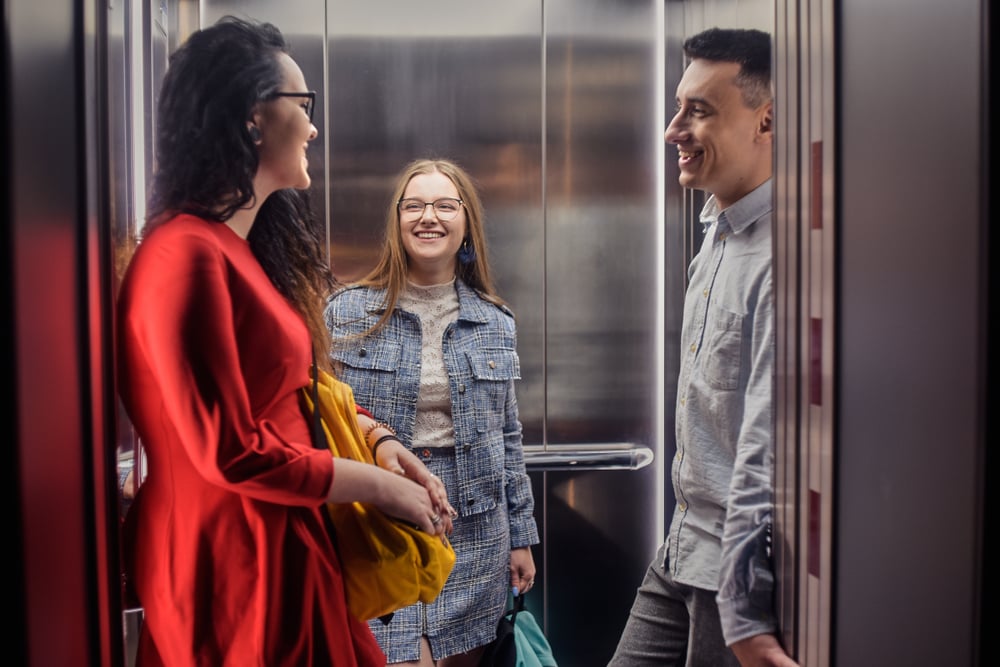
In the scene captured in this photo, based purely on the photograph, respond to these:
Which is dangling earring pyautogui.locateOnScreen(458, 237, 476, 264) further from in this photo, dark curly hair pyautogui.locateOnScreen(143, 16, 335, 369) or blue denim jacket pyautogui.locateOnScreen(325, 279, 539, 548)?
dark curly hair pyautogui.locateOnScreen(143, 16, 335, 369)

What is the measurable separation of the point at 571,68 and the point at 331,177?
63 cm

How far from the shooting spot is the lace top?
1.58 metres

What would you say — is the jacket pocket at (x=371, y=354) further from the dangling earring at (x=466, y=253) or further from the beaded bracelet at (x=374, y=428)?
the dangling earring at (x=466, y=253)

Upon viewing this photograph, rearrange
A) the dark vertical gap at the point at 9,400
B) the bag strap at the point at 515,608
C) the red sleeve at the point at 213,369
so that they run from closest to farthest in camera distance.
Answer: the dark vertical gap at the point at 9,400 < the red sleeve at the point at 213,369 < the bag strap at the point at 515,608

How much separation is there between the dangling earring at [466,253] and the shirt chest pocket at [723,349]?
19.2 inches

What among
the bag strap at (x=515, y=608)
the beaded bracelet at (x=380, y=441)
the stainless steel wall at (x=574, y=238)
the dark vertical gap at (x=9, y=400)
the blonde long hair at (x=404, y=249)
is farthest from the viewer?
the stainless steel wall at (x=574, y=238)

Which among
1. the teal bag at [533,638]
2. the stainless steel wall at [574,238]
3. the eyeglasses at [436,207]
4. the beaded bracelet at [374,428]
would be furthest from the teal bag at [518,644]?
the eyeglasses at [436,207]

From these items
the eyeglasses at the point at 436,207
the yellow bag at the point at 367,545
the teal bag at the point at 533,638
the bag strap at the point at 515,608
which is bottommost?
the teal bag at the point at 533,638

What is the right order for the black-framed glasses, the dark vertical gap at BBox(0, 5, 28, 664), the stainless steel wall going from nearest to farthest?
the dark vertical gap at BBox(0, 5, 28, 664) < the black-framed glasses < the stainless steel wall

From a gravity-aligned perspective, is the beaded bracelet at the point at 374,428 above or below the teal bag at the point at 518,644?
above

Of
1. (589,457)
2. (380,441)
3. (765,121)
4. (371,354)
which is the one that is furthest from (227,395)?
(765,121)

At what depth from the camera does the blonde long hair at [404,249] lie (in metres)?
1.60

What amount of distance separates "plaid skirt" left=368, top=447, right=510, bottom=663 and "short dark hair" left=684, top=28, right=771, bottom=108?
2.93 ft

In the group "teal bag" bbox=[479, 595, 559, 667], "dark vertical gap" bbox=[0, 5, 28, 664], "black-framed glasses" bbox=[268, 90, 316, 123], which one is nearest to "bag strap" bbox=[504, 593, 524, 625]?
"teal bag" bbox=[479, 595, 559, 667]
